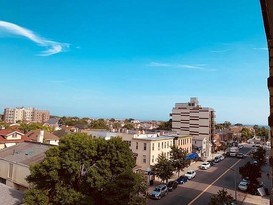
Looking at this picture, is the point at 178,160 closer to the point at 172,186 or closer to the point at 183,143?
the point at 172,186

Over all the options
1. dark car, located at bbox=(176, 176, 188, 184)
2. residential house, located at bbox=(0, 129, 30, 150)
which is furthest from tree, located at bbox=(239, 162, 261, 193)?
residential house, located at bbox=(0, 129, 30, 150)

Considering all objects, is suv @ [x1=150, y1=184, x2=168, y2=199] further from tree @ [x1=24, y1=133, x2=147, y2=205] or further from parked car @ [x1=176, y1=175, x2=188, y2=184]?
tree @ [x1=24, y1=133, x2=147, y2=205]

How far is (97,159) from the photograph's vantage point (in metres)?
25.9

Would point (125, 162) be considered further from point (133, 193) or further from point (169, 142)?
point (169, 142)

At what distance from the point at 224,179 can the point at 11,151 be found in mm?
37722

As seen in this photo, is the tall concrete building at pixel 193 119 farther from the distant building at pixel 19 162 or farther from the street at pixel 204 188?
the distant building at pixel 19 162

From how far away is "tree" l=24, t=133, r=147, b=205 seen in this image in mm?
22969

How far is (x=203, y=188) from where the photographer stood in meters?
40.9

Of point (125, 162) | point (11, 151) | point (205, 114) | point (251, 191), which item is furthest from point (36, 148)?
point (205, 114)

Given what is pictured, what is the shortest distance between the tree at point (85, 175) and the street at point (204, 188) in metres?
11.4

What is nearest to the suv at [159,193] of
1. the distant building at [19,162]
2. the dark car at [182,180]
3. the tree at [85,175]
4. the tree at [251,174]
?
the dark car at [182,180]

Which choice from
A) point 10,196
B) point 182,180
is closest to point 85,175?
point 10,196

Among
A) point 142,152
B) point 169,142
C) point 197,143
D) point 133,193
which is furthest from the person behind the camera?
point 197,143

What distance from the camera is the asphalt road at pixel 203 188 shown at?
3422cm
